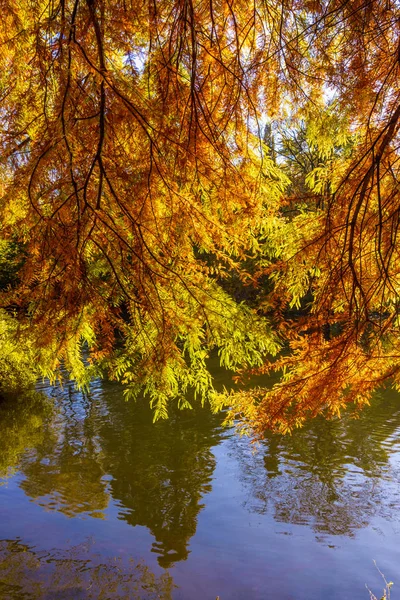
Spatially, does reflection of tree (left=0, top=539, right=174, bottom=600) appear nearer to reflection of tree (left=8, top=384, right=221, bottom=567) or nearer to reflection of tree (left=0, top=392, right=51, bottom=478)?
reflection of tree (left=8, top=384, right=221, bottom=567)

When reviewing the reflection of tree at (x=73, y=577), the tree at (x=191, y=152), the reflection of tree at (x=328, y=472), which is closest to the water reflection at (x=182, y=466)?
the reflection of tree at (x=328, y=472)

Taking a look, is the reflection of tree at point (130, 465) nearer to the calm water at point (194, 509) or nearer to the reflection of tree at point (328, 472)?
the calm water at point (194, 509)

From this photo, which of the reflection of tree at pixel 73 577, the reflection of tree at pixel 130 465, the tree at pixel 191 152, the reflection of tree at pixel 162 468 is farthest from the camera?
the reflection of tree at pixel 130 465

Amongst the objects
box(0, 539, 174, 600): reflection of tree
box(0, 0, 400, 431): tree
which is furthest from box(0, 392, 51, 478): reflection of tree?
box(0, 0, 400, 431): tree

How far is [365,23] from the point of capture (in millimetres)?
2512

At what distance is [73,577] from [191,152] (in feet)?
12.5

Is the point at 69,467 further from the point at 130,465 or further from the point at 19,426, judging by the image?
the point at 19,426

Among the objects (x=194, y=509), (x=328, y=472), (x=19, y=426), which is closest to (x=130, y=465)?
(x=194, y=509)

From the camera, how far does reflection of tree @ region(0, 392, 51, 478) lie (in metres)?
7.76

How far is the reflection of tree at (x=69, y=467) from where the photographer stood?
6207mm

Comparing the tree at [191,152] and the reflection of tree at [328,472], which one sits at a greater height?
the tree at [191,152]

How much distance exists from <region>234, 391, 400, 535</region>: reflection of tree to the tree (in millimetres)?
2720

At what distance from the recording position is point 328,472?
6.88 m

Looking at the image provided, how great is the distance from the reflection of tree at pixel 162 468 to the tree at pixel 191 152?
106 inches
